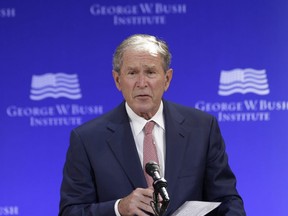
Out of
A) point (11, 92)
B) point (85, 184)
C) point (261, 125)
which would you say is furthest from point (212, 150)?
point (11, 92)

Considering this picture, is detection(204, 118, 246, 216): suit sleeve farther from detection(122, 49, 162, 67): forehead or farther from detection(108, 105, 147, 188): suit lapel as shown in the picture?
detection(122, 49, 162, 67): forehead

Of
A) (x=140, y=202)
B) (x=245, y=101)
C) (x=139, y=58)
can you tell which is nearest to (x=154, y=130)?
(x=139, y=58)

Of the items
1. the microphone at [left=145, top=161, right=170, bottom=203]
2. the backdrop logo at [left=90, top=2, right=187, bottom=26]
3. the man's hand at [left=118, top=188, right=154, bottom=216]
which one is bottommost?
the man's hand at [left=118, top=188, right=154, bottom=216]

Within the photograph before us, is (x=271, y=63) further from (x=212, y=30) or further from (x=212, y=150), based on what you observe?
(x=212, y=150)

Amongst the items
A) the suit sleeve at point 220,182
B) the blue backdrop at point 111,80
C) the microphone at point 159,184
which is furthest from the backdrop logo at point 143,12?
the microphone at point 159,184

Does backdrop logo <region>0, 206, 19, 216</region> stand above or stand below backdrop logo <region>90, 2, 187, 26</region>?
below

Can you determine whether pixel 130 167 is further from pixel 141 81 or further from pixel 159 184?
pixel 159 184

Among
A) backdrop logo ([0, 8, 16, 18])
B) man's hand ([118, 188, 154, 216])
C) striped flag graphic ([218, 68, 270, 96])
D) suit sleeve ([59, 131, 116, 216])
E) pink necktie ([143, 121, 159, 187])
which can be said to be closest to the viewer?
man's hand ([118, 188, 154, 216])

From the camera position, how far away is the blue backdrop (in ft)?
14.5

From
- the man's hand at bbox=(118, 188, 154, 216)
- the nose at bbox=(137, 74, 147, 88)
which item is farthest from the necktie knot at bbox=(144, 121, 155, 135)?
the man's hand at bbox=(118, 188, 154, 216)

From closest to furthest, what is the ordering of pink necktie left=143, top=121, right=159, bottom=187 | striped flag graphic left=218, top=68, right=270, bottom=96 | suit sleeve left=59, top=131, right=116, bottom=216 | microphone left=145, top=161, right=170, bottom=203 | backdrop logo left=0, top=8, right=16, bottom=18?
microphone left=145, top=161, right=170, bottom=203, suit sleeve left=59, top=131, right=116, bottom=216, pink necktie left=143, top=121, right=159, bottom=187, striped flag graphic left=218, top=68, right=270, bottom=96, backdrop logo left=0, top=8, right=16, bottom=18

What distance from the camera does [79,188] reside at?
2590 mm

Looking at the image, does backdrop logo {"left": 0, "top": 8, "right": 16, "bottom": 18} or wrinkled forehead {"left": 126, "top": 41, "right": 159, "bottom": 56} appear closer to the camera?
wrinkled forehead {"left": 126, "top": 41, "right": 159, "bottom": 56}

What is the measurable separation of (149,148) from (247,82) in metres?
1.85
